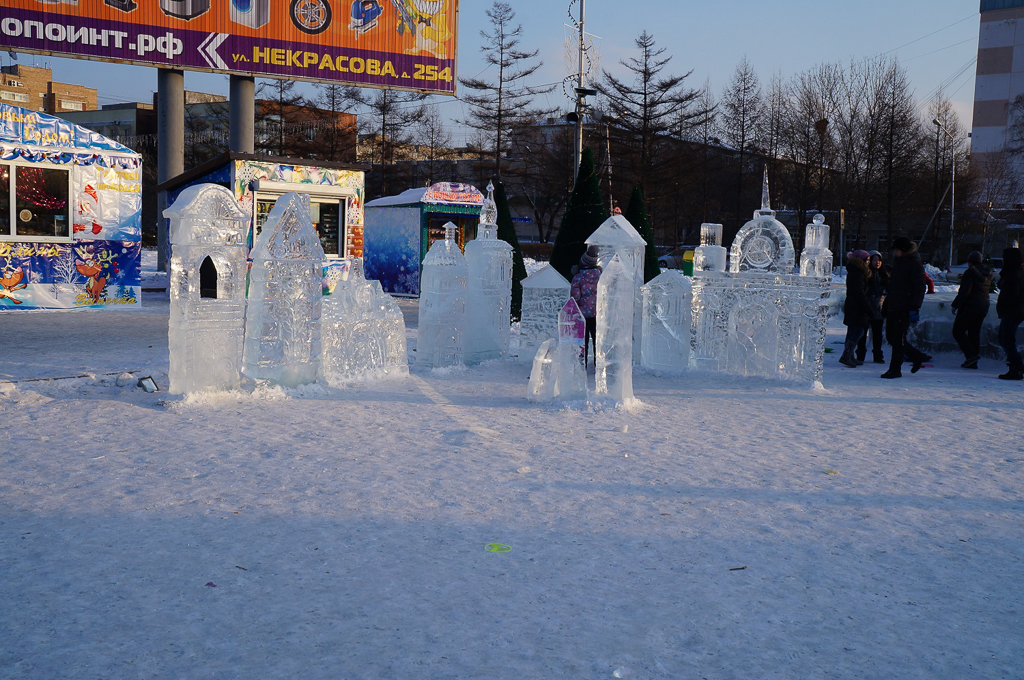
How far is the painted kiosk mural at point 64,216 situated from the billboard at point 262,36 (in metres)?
5.48

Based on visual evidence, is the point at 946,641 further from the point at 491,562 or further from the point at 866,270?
the point at 866,270

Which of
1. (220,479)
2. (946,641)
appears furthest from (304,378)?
(946,641)

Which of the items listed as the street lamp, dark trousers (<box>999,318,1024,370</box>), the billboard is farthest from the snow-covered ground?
the street lamp

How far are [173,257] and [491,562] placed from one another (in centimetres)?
479

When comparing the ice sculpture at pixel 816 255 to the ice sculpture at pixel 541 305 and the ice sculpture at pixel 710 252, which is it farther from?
the ice sculpture at pixel 541 305

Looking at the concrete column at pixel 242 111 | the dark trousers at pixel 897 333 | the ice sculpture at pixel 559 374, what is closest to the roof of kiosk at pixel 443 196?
the concrete column at pixel 242 111

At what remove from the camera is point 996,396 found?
9.05 meters

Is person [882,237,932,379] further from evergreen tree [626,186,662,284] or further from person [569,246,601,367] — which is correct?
evergreen tree [626,186,662,284]

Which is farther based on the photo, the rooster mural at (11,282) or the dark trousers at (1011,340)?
the rooster mural at (11,282)

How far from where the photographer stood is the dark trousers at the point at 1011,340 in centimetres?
1027

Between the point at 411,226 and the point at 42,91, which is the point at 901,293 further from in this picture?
the point at 42,91

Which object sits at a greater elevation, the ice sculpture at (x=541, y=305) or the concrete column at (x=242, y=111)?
the concrete column at (x=242, y=111)

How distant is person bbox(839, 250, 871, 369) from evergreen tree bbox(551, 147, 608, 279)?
4371mm

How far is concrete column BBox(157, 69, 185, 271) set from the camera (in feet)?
67.4
